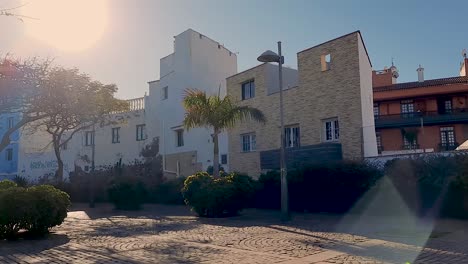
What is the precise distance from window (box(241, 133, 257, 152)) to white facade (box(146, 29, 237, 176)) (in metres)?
5.33

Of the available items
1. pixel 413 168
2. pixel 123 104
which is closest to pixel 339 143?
pixel 413 168

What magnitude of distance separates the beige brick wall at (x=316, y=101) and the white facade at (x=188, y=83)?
695 centimetres

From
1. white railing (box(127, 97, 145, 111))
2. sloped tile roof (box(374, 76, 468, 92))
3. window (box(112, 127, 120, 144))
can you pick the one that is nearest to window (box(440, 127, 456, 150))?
sloped tile roof (box(374, 76, 468, 92))

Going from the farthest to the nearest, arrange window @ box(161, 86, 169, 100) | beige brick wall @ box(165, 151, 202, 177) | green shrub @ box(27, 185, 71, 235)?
window @ box(161, 86, 169, 100) → beige brick wall @ box(165, 151, 202, 177) → green shrub @ box(27, 185, 71, 235)

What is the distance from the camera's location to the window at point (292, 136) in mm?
24266

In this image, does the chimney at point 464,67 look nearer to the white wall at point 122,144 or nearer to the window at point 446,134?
the window at point 446,134

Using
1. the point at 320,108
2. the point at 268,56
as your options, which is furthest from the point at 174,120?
the point at 268,56

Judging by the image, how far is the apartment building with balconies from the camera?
40594 mm

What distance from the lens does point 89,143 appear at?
147 ft

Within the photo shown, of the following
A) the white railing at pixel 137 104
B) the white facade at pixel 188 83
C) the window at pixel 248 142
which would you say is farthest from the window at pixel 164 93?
the window at pixel 248 142

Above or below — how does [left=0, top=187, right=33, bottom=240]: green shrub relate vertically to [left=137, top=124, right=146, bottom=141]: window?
below

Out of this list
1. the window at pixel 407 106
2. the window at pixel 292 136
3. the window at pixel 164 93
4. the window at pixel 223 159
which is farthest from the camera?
the window at pixel 407 106

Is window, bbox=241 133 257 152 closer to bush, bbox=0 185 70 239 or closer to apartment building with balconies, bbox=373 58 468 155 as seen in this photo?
bush, bbox=0 185 70 239

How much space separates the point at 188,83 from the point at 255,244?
85.7ft
